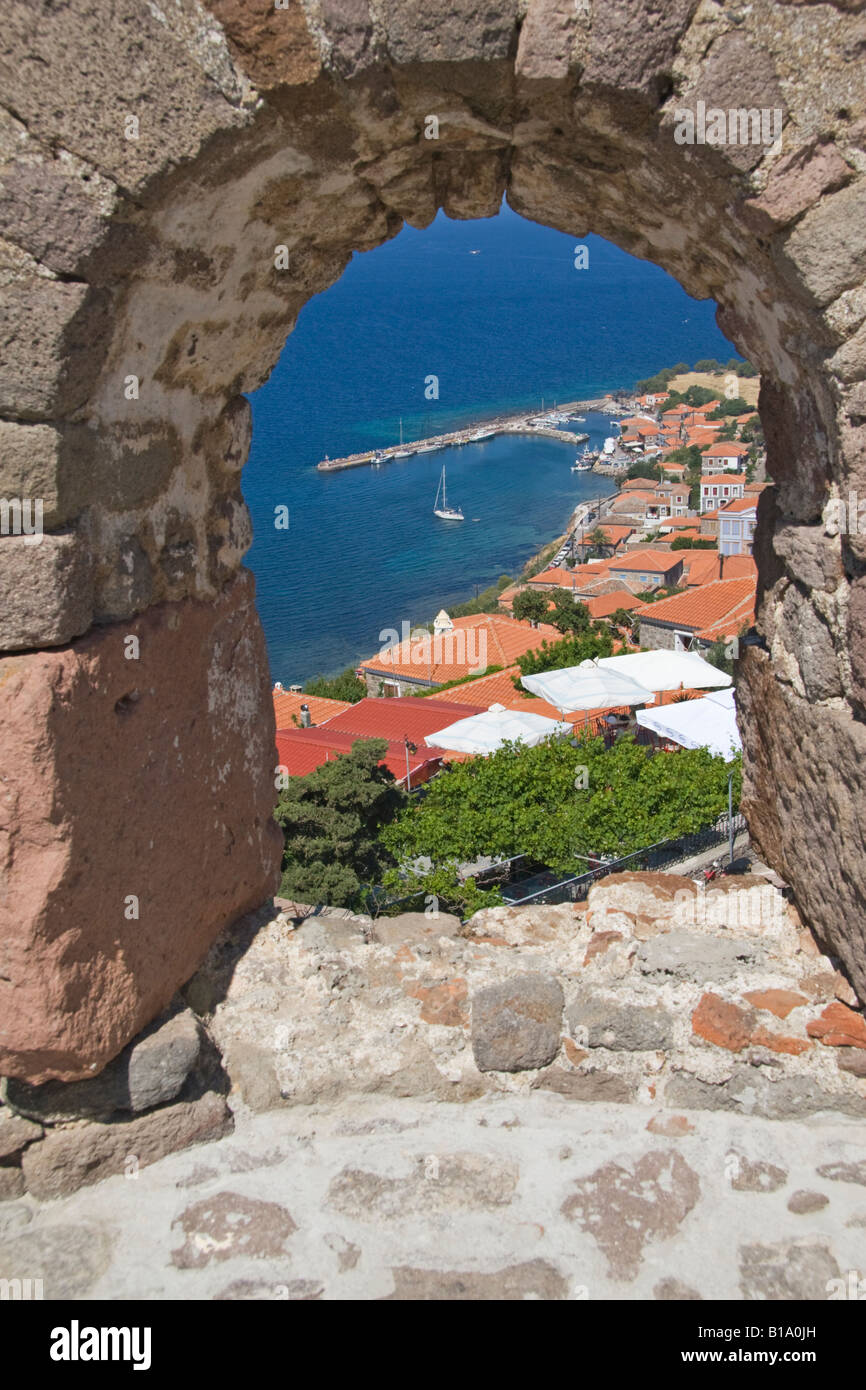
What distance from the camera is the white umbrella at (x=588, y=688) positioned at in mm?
17359

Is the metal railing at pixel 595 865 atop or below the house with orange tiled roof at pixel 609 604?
below

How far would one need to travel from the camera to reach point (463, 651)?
36.2 m

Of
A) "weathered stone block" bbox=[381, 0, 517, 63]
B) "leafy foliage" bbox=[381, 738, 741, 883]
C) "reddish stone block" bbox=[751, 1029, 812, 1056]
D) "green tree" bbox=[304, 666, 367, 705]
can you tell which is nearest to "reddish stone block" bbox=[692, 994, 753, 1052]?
"reddish stone block" bbox=[751, 1029, 812, 1056]

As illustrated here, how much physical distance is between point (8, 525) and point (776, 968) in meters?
2.25

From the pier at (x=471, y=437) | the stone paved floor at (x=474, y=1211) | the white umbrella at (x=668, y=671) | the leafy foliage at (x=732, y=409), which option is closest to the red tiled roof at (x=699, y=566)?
the white umbrella at (x=668, y=671)

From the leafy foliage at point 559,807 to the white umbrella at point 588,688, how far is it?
8.67 feet

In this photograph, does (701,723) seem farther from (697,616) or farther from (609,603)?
(609,603)

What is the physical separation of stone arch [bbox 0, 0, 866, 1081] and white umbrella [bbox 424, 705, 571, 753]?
13.8 m

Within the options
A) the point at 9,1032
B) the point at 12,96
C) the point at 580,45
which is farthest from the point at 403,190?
the point at 9,1032

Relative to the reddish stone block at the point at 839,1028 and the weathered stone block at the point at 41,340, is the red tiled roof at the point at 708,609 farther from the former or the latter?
the weathered stone block at the point at 41,340

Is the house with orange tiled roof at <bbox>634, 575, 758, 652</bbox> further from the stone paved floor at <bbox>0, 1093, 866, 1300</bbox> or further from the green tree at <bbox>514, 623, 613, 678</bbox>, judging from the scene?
the stone paved floor at <bbox>0, 1093, 866, 1300</bbox>

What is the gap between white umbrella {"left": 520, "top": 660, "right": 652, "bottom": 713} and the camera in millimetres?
17359

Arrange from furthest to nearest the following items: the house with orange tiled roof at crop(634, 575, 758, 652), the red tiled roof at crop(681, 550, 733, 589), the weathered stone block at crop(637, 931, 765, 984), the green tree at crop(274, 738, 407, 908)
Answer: the red tiled roof at crop(681, 550, 733, 589)
the house with orange tiled roof at crop(634, 575, 758, 652)
the green tree at crop(274, 738, 407, 908)
the weathered stone block at crop(637, 931, 765, 984)

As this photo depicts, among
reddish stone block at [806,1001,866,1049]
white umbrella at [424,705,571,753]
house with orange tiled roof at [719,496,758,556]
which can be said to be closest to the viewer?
reddish stone block at [806,1001,866,1049]
